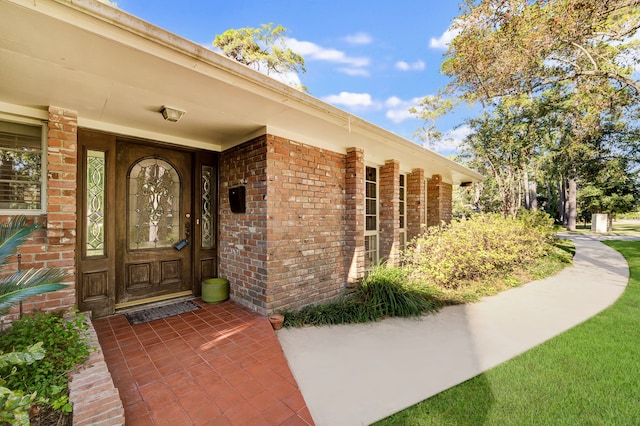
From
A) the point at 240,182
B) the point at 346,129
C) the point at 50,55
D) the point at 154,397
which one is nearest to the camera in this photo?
the point at 50,55

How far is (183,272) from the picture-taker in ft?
13.6

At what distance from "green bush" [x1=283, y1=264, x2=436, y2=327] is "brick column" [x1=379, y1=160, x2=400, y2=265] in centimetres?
127

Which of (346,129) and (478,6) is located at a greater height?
(478,6)

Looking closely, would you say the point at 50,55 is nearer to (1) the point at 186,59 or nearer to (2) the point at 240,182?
(1) the point at 186,59

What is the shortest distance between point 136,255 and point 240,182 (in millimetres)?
1687

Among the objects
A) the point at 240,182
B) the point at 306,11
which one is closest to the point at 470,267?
the point at 240,182

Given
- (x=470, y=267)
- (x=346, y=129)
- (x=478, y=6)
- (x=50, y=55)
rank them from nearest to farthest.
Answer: (x=50, y=55) < (x=346, y=129) < (x=478, y=6) < (x=470, y=267)

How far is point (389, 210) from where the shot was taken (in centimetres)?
587

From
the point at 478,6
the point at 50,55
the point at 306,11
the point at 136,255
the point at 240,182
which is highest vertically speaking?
the point at 306,11

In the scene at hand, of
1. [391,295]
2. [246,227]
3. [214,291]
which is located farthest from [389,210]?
[214,291]

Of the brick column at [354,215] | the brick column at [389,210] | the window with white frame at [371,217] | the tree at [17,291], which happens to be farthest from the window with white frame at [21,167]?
the brick column at [389,210]

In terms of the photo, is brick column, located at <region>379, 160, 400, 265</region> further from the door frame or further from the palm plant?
the palm plant

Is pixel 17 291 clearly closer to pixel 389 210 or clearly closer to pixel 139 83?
pixel 139 83

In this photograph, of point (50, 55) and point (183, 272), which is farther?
point (183, 272)
